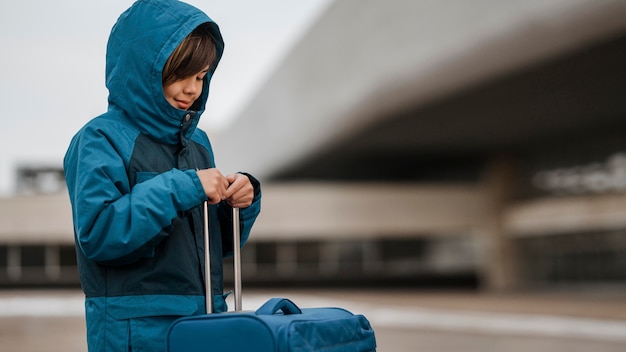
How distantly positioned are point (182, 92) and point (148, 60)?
0.52 feet

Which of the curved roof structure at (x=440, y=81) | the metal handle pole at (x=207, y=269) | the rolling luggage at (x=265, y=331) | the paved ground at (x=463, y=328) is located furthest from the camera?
the curved roof structure at (x=440, y=81)

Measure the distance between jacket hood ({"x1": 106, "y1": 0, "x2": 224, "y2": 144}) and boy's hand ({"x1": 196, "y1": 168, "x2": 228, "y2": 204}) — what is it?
18cm

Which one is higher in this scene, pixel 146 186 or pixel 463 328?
pixel 146 186

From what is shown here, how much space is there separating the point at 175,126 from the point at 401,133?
23525mm

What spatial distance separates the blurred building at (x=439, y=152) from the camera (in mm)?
16984

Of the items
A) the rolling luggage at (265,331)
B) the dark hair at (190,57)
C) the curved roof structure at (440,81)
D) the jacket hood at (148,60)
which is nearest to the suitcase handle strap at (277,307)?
the rolling luggage at (265,331)

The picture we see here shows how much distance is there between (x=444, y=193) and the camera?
102 ft

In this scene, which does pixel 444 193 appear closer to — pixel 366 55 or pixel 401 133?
pixel 401 133

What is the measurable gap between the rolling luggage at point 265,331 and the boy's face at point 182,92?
0.59 metres

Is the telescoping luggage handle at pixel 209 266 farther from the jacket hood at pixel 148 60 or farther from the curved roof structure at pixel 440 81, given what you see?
the curved roof structure at pixel 440 81

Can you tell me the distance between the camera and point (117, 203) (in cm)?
215

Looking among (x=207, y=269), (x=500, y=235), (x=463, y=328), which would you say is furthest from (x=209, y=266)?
(x=500, y=235)

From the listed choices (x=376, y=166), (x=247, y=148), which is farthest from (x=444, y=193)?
(x=247, y=148)

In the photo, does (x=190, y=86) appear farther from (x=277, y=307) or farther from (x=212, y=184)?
(x=277, y=307)
